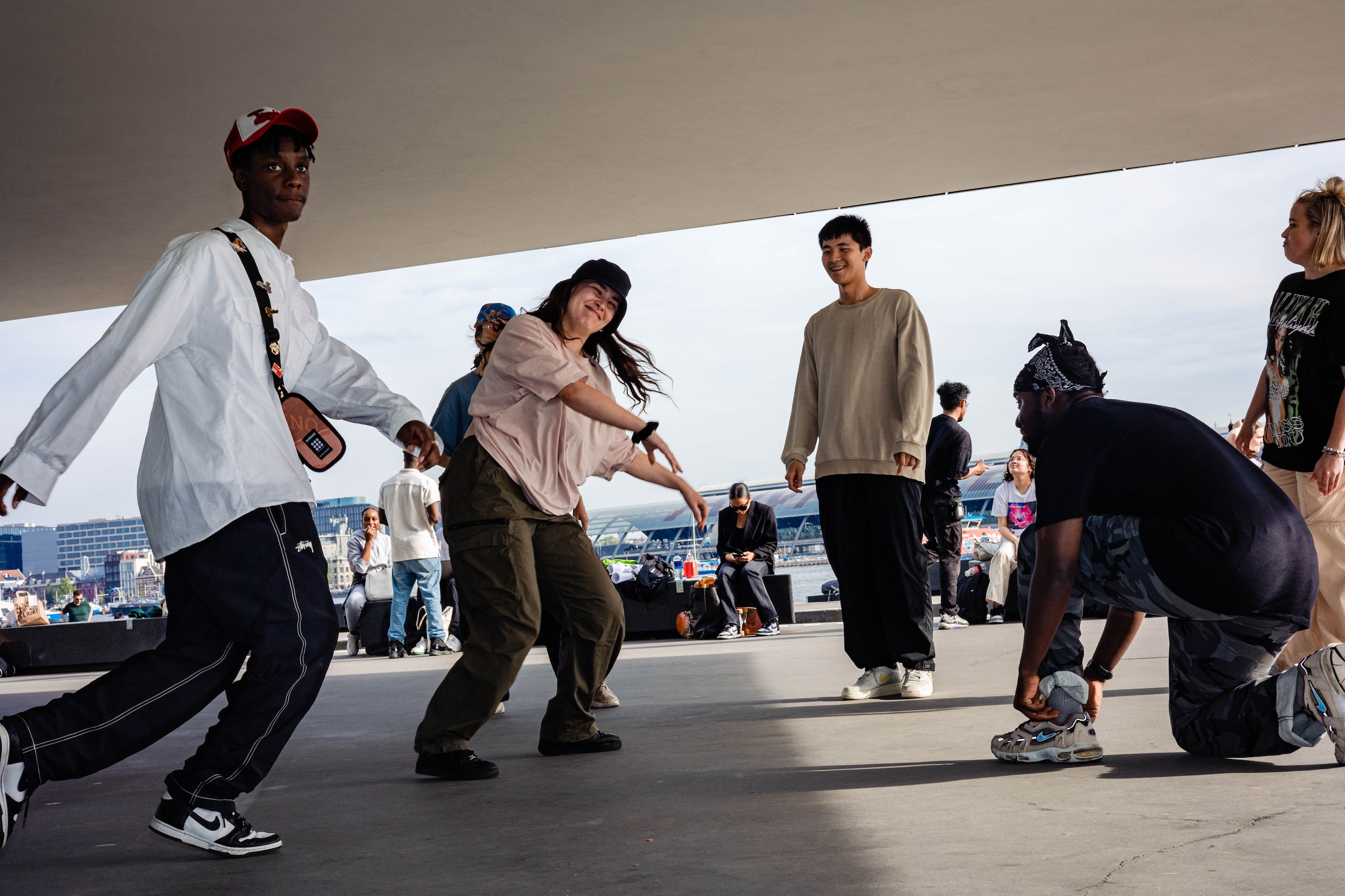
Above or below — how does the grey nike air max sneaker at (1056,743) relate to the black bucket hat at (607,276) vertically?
below

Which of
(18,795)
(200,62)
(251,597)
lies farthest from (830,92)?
(18,795)

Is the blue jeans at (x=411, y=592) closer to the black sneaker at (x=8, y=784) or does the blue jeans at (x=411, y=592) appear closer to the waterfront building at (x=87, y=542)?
the black sneaker at (x=8, y=784)

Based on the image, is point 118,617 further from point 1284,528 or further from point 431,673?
point 1284,528

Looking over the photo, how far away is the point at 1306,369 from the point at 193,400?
3056 mm

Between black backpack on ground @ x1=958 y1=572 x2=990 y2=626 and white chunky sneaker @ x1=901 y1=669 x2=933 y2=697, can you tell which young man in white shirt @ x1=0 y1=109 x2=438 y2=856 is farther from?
black backpack on ground @ x1=958 y1=572 x2=990 y2=626

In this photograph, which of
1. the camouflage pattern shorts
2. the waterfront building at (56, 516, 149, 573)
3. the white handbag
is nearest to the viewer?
the camouflage pattern shorts

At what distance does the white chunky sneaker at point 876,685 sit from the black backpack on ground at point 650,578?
236 inches

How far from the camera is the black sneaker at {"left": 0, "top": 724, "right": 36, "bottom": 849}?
1964mm

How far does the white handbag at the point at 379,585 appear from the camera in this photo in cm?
978

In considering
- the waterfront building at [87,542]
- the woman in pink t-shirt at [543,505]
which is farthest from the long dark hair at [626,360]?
the waterfront building at [87,542]

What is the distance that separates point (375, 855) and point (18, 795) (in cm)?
67

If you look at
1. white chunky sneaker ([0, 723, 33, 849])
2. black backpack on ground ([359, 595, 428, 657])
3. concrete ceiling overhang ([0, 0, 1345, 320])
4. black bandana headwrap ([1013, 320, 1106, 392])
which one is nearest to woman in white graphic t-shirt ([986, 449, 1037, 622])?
concrete ceiling overhang ([0, 0, 1345, 320])

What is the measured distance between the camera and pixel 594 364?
11.3 feet

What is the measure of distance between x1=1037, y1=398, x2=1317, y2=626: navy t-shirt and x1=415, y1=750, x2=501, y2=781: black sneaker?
5.43 feet
